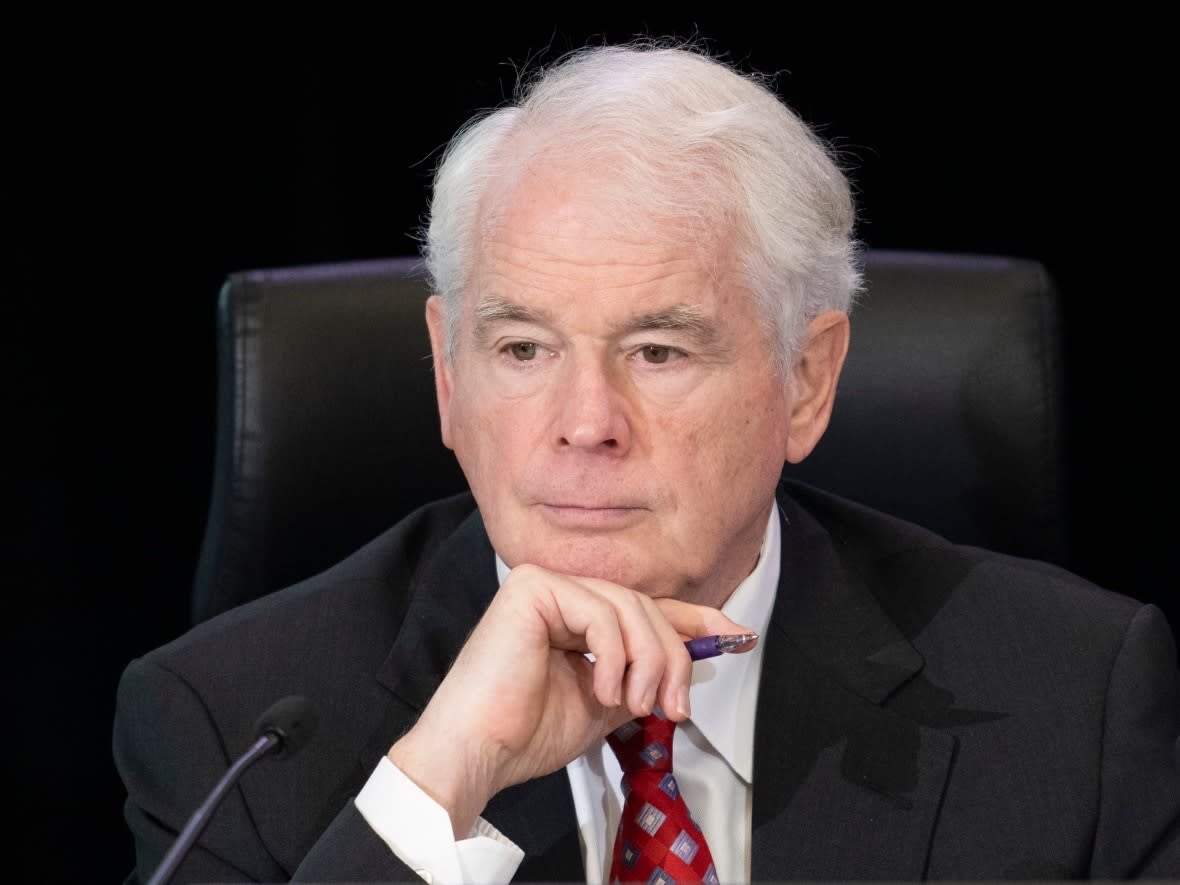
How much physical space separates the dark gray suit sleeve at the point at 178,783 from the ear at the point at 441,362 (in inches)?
16.4

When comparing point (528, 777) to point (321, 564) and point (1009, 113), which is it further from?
point (1009, 113)

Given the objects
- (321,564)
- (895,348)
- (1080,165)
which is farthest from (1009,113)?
(321,564)

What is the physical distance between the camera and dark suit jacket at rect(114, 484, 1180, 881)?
174cm

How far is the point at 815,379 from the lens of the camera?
193 centimetres

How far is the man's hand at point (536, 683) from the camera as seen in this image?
Result: 1602mm

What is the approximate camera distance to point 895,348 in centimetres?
Result: 216

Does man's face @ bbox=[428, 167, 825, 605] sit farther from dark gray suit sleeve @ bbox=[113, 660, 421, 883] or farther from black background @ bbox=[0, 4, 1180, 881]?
black background @ bbox=[0, 4, 1180, 881]

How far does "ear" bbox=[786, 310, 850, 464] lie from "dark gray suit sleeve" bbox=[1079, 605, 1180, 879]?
1.30 feet

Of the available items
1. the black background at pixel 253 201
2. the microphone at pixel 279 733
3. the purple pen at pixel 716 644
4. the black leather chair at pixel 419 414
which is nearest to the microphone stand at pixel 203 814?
the microphone at pixel 279 733

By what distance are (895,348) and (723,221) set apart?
495 millimetres

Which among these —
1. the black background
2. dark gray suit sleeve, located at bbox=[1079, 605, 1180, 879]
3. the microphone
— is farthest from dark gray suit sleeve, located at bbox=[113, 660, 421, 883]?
the black background

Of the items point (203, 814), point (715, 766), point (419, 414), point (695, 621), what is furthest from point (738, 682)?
point (203, 814)

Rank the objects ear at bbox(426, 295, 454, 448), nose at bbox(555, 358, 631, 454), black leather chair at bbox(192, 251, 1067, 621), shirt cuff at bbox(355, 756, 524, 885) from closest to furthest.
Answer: shirt cuff at bbox(355, 756, 524, 885) < nose at bbox(555, 358, 631, 454) < ear at bbox(426, 295, 454, 448) < black leather chair at bbox(192, 251, 1067, 621)

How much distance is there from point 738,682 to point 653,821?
9.7 inches
